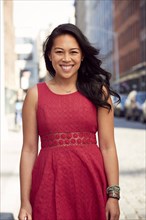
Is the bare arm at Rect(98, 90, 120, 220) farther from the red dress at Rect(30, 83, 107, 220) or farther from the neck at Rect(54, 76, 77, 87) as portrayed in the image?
the neck at Rect(54, 76, 77, 87)

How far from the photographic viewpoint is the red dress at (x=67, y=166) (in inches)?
141

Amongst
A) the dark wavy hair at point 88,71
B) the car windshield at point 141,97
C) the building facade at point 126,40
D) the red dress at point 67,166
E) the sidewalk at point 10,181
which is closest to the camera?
the red dress at point 67,166

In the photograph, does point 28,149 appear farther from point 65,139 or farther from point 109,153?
point 109,153

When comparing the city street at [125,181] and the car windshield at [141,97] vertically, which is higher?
the car windshield at [141,97]

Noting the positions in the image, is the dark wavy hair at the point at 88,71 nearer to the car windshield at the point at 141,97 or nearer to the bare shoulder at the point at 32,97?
the bare shoulder at the point at 32,97

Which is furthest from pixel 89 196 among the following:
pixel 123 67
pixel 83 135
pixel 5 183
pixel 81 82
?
pixel 123 67

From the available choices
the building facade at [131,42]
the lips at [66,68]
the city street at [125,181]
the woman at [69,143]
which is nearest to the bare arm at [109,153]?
the woman at [69,143]

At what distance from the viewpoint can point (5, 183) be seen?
39.6ft

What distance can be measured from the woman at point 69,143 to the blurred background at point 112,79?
0.33 metres

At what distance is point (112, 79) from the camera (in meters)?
9.54

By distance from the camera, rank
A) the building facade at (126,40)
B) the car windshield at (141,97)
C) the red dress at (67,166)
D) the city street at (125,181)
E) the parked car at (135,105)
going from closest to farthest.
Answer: the red dress at (67,166) < the city street at (125,181) < the car windshield at (141,97) < the parked car at (135,105) < the building facade at (126,40)

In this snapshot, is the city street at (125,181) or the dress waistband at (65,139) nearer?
the dress waistband at (65,139)

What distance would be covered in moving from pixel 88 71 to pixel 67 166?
1.85 feet

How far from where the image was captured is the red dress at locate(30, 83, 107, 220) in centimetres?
358
